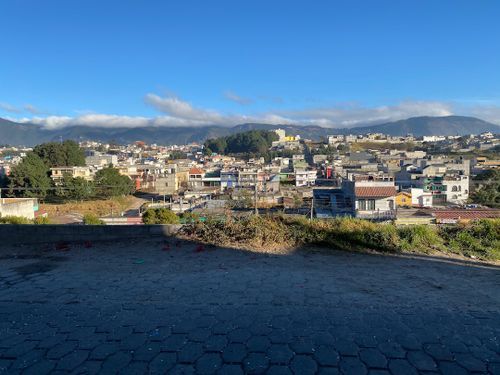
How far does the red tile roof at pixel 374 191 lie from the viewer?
73.5 feet

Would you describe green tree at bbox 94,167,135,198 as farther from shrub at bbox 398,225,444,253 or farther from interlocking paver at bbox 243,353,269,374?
interlocking paver at bbox 243,353,269,374

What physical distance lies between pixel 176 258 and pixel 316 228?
1.93 meters

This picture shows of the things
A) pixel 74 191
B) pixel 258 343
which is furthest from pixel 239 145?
pixel 258 343

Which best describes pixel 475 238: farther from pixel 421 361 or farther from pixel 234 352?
pixel 234 352

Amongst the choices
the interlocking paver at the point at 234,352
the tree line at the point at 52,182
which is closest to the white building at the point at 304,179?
the tree line at the point at 52,182

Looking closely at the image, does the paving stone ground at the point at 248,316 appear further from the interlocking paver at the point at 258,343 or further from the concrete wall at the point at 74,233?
the concrete wall at the point at 74,233

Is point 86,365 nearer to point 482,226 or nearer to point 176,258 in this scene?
point 176,258

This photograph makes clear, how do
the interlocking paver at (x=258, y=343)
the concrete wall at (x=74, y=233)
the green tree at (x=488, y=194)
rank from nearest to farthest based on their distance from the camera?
the interlocking paver at (x=258, y=343), the concrete wall at (x=74, y=233), the green tree at (x=488, y=194)

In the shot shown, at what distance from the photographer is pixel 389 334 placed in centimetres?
242

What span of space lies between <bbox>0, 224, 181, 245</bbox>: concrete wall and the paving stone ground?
3.26 ft

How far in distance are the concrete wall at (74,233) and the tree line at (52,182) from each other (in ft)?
66.3

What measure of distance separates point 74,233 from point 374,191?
2016cm

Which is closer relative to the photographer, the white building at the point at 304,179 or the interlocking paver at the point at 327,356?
→ the interlocking paver at the point at 327,356

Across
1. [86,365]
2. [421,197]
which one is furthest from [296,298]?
[421,197]
